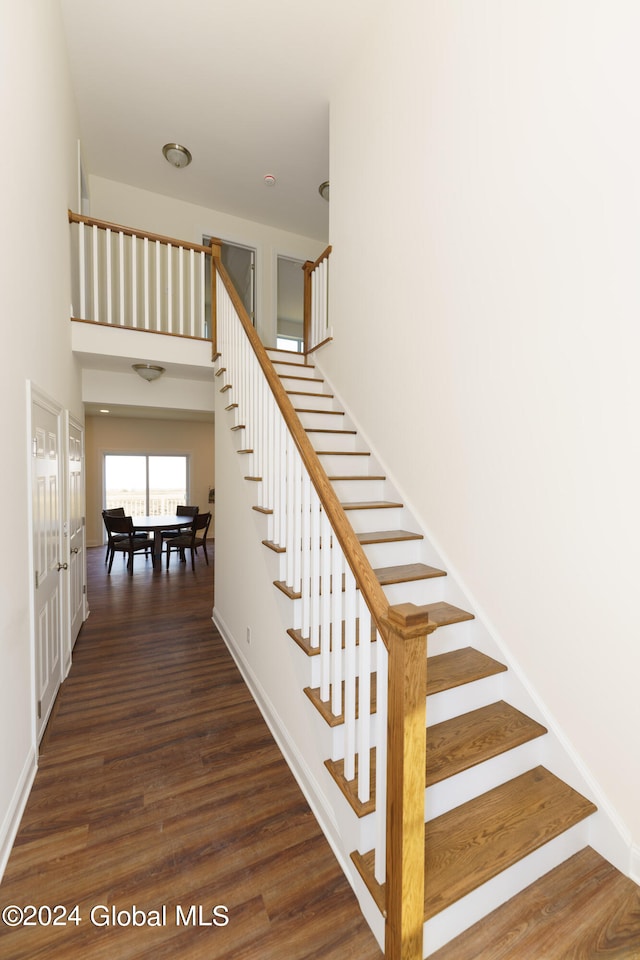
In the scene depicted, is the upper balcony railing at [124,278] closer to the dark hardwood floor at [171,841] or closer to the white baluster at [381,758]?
the dark hardwood floor at [171,841]

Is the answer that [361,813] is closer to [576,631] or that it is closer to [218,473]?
[576,631]

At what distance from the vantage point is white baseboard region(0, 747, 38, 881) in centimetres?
169

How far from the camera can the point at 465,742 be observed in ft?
5.99

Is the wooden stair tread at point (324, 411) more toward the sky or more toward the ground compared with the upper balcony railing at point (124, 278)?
more toward the ground

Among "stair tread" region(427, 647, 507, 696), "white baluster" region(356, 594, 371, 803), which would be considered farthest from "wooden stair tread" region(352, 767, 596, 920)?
"stair tread" region(427, 647, 507, 696)

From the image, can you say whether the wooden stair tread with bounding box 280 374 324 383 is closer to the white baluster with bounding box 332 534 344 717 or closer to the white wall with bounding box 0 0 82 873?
the white wall with bounding box 0 0 82 873

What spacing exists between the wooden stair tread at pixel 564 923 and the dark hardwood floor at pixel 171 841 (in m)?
0.39

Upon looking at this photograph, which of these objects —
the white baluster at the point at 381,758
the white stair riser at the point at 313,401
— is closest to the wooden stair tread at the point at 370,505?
the white stair riser at the point at 313,401

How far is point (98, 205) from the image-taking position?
5.11 m

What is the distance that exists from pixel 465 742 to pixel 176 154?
5791 mm

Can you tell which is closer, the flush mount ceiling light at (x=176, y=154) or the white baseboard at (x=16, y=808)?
the white baseboard at (x=16, y=808)

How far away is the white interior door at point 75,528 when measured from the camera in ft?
11.1

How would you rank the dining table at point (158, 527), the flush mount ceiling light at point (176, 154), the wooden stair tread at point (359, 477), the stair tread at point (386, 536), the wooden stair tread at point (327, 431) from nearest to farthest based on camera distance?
the stair tread at point (386, 536), the wooden stair tread at point (359, 477), the wooden stair tread at point (327, 431), the flush mount ceiling light at point (176, 154), the dining table at point (158, 527)

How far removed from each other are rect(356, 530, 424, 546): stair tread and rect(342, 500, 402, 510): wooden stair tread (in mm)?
164
